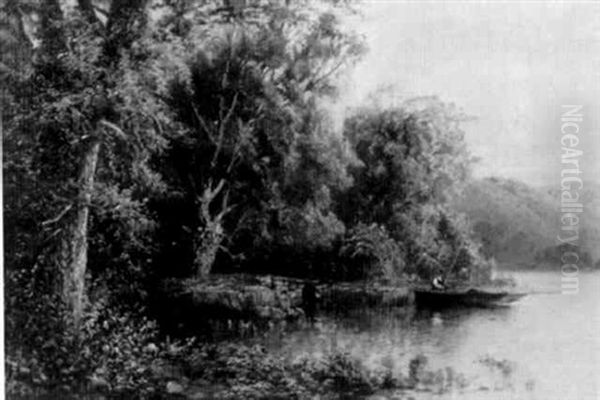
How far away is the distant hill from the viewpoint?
13.7ft

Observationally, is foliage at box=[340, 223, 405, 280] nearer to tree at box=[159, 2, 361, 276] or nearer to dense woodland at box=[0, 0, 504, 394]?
dense woodland at box=[0, 0, 504, 394]

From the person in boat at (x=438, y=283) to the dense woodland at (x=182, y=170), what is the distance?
0.11 feet

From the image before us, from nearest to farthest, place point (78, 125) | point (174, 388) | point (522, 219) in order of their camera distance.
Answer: point (522, 219) → point (174, 388) → point (78, 125)

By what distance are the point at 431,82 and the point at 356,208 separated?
0.60m

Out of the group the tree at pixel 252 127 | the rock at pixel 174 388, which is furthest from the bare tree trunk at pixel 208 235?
the rock at pixel 174 388

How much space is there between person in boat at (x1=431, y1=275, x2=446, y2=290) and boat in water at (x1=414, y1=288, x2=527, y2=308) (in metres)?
0.01

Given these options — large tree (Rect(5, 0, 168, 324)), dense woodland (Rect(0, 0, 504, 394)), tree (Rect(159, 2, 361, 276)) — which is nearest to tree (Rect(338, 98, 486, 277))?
dense woodland (Rect(0, 0, 504, 394))

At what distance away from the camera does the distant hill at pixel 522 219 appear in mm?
4168

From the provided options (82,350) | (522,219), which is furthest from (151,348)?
(522,219)

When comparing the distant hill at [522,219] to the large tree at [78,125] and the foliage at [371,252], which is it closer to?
the foliage at [371,252]

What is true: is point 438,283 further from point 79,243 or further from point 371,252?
point 79,243

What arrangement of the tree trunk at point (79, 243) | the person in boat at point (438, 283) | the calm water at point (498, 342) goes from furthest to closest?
the tree trunk at point (79, 243) → the person in boat at point (438, 283) → the calm water at point (498, 342)

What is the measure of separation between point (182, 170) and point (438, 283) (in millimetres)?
1168

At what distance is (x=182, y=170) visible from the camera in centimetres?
434
